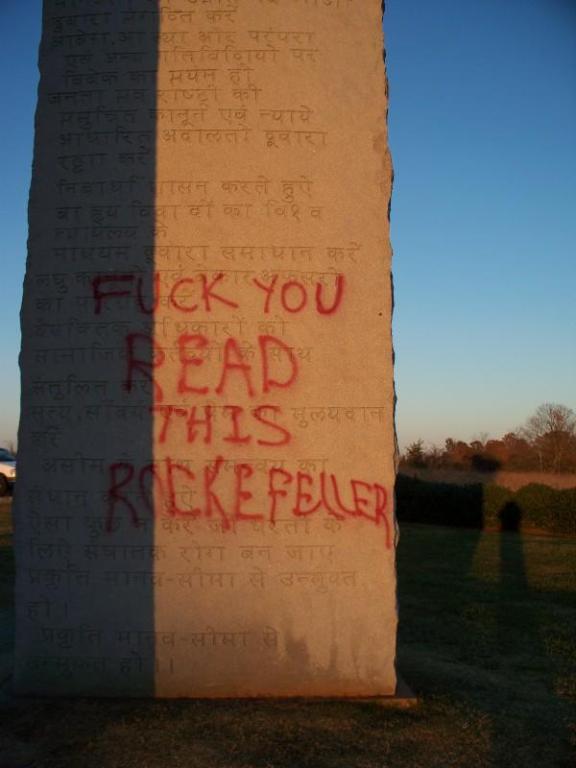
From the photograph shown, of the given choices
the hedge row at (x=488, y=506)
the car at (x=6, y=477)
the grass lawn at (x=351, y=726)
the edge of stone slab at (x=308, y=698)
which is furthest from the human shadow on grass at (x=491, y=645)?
the car at (x=6, y=477)

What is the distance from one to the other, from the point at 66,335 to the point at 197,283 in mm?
887

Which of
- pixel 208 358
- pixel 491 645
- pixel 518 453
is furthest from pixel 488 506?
pixel 518 453

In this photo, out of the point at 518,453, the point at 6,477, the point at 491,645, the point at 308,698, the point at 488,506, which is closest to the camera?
the point at 308,698

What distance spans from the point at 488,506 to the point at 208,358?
14.7m

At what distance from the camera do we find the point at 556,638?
664 centimetres

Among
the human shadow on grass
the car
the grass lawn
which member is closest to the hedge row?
the human shadow on grass

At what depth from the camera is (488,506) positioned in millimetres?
17938

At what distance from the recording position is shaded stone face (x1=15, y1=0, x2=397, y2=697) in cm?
443

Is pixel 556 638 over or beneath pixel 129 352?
beneath

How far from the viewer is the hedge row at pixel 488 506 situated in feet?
56.7

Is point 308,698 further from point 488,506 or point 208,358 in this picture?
point 488,506

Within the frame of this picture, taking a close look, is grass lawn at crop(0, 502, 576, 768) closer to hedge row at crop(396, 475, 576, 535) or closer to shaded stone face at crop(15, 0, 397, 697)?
shaded stone face at crop(15, 0, 397, 697)

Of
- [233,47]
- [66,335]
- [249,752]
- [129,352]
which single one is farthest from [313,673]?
[233,47]

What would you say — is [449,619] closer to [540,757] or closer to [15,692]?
[540,757]
